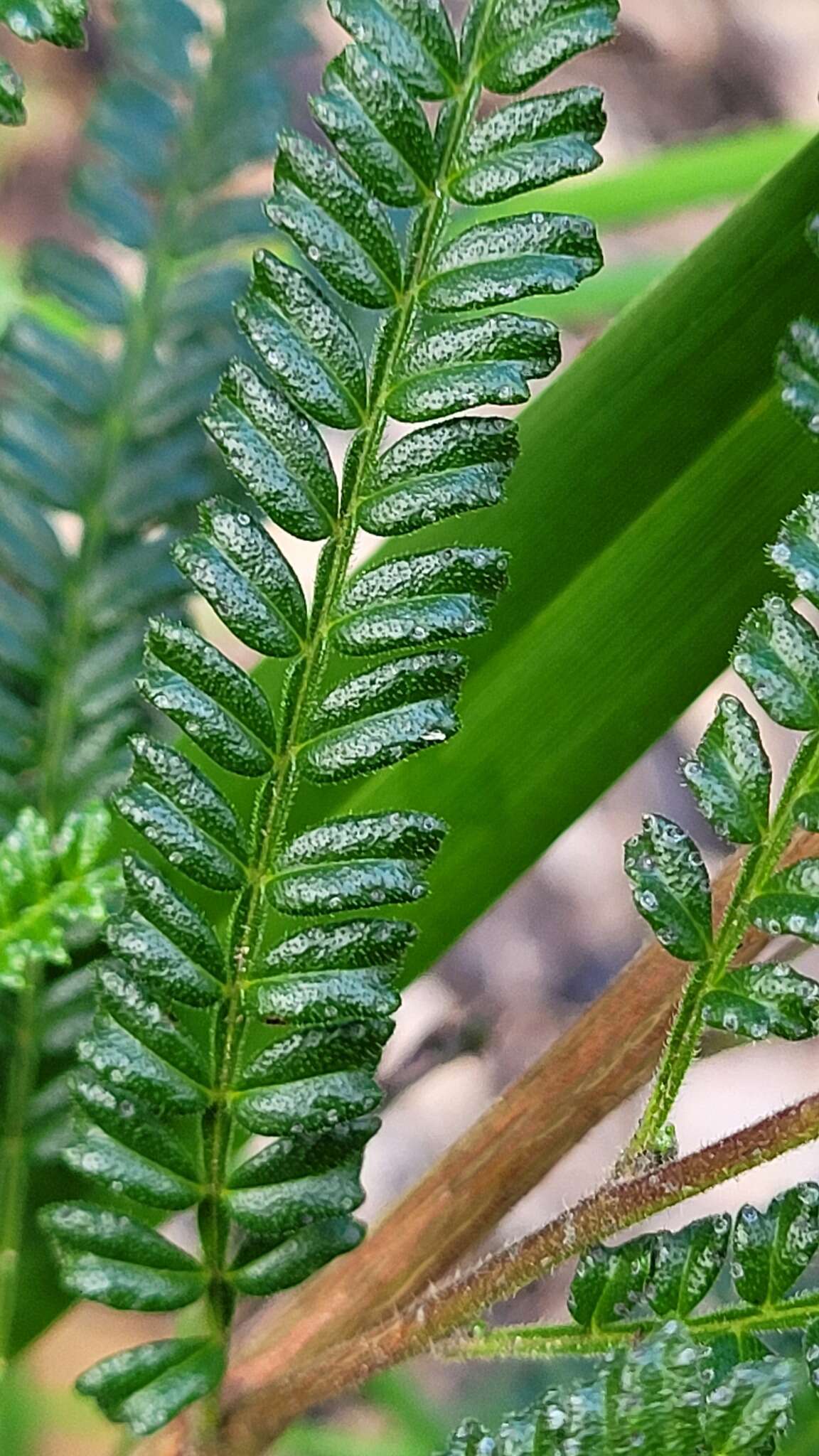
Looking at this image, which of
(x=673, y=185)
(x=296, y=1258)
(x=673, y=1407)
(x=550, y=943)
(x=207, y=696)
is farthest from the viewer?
(x=550, y=943)

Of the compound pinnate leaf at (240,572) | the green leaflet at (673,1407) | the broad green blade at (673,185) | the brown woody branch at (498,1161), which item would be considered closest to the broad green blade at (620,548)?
the brown woody branch at (498,1161)

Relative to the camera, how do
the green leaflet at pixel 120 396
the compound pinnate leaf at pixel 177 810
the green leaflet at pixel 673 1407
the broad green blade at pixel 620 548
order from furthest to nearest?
the green leaflet at pixel 120 396 < the broad green blade at pixel 620 548 < the compound pinnate leaf at pixel 177 810 < the green leaflet at pixel 673 1407

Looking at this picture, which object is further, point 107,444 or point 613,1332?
point 107,444

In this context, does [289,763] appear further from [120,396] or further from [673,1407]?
[120,396]

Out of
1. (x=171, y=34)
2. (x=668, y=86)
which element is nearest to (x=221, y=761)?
(x=171, y=34)

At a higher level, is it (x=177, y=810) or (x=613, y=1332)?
(x=177, y=810)

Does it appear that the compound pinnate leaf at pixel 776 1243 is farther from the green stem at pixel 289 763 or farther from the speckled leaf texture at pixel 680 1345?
the green stem at pixel 289 763

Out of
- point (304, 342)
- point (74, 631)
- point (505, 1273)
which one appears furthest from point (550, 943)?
point (304, 342)
